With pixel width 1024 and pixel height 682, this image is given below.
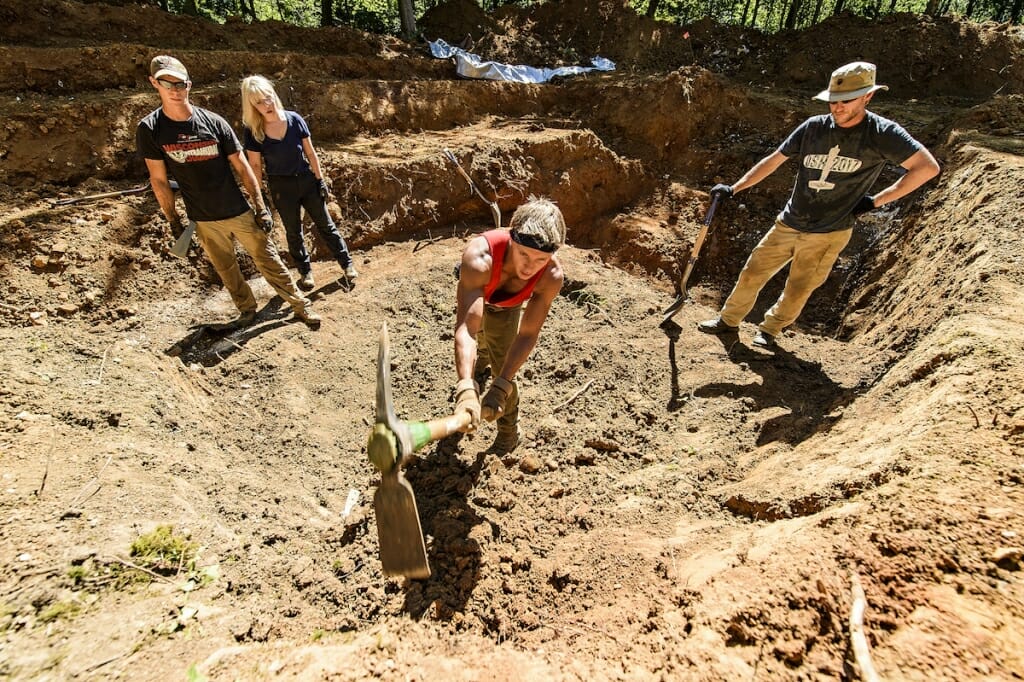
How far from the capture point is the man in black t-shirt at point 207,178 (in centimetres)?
333

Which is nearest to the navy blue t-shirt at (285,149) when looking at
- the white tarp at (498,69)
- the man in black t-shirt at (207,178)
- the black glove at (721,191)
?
the man in black t-shirt at (207,178)

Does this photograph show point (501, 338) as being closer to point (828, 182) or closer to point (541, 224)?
point (541, 224)

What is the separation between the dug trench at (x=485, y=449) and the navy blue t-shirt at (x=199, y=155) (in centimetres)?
120

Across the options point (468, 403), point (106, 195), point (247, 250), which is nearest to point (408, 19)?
point (106, 195)

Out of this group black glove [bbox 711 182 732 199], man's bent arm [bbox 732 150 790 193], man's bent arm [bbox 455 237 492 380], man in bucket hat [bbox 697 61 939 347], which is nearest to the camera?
man's bent arm [bbox 455 237 492 380]

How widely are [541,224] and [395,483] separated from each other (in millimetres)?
1430

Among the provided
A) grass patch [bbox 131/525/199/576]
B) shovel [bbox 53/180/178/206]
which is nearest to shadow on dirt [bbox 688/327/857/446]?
grass patch [bbox 131/525/199/576]

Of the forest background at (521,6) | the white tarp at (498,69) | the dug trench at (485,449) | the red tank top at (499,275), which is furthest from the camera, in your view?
the forest background at (521,6)

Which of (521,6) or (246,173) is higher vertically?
(521,6)

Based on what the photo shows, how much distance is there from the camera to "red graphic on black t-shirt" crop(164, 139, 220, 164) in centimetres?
345

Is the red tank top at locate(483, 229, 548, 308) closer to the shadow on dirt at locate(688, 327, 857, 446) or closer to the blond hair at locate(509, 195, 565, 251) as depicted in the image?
the blond hair at locate(509, 195, 565, 251)

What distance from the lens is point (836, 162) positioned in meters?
3.37

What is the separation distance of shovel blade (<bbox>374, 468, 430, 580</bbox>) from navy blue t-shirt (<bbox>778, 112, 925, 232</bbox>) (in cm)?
368

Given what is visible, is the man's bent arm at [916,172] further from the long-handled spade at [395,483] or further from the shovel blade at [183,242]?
the shovel blade at [183,242]
